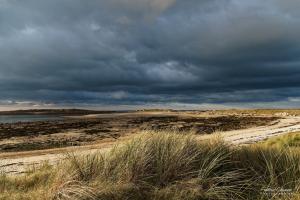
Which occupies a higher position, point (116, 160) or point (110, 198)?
point (116, 160)

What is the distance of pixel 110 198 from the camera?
6.04 meters

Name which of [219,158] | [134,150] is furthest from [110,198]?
[219,158]

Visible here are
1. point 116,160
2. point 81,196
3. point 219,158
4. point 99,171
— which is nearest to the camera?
point 81,196

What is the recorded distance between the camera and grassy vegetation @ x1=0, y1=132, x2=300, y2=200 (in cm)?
625

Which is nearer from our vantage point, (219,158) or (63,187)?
(63,187)

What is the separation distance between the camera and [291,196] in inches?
238

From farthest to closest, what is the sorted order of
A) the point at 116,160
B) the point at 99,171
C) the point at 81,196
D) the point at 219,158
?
the point at 219,158, the point at 116,160, the point at 99,171, the point at 81,196

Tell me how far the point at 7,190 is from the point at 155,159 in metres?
2.93

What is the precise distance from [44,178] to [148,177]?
2.42 meters

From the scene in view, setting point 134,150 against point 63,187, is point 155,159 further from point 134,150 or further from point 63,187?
point 63,187

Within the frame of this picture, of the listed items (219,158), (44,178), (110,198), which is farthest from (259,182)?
(44,178)

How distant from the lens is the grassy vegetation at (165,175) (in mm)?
6250

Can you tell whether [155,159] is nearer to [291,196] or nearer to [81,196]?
[81,196]

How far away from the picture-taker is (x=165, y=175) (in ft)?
23.2
